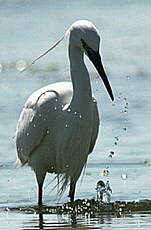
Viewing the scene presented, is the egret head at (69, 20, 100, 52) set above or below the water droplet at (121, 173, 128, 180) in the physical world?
above

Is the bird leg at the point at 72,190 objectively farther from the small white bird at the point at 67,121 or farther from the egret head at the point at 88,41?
the egret head at the point at 88,41

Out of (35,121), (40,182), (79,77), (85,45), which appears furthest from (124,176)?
(85,45)

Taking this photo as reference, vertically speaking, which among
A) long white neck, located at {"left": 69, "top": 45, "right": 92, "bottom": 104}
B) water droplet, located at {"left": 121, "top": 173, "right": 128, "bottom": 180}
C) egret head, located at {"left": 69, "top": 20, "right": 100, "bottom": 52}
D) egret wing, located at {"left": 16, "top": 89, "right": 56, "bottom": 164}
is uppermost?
egret head, located at {"left": 69, "top": 20, "right": 100, "bottom": 52}

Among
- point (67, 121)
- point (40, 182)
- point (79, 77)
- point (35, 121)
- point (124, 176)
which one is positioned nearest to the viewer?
point (79, 77)

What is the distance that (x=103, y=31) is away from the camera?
2862cm

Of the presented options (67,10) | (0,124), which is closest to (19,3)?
(67,10)

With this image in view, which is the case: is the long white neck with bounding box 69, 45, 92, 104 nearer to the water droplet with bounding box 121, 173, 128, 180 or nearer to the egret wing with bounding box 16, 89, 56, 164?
the egret wing with bounding box 16, 89, 56, 164

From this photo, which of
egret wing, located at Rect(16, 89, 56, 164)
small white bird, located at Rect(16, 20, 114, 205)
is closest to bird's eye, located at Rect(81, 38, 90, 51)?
small white bird, located at Rect(16, 20, 114, 205)

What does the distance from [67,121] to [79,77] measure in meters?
0.53

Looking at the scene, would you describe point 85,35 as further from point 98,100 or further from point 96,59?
point 98,100

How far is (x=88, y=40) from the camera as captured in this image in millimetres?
11938

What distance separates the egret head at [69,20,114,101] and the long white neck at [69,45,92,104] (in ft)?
0.38

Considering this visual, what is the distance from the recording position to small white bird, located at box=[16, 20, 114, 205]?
1212cm

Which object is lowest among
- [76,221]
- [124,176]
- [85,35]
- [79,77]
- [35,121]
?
[124,176]
